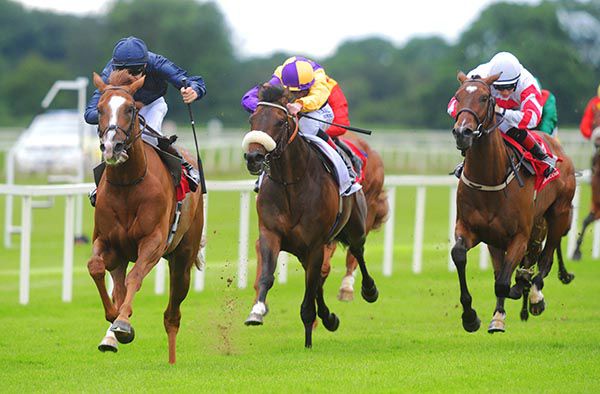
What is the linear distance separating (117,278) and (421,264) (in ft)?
25.3

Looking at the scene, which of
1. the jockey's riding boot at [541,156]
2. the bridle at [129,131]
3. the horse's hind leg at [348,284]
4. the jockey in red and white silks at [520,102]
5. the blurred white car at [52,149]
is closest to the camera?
the bridle at [129,131]

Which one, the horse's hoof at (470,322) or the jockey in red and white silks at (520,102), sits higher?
the jockey in red and white silks at (520,102)

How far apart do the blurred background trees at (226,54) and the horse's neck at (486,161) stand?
30.9m

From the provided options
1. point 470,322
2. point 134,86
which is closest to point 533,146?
point 470,322

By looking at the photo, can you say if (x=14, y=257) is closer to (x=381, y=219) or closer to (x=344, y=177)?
(x=381, y=219)

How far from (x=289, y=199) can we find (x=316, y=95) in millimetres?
919

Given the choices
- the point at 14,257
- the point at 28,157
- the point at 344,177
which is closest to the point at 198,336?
the point at 344,177

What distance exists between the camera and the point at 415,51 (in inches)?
2908

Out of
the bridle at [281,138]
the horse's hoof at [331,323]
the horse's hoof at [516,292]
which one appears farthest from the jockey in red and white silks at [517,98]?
the horse's hoof at [331,323]

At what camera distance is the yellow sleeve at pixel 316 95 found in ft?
30.7

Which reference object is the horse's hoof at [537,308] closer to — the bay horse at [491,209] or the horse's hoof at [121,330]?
the bay horse at [491,209]

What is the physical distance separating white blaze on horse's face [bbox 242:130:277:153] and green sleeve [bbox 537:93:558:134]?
3.86m

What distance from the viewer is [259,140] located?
834 centimetres

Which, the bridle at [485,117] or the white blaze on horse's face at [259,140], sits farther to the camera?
the bridle at [485,117]
